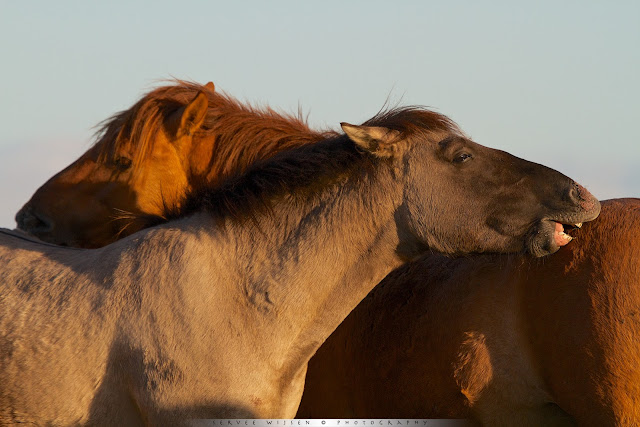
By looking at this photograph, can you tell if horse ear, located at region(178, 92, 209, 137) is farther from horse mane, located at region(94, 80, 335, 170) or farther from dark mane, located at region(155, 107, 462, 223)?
dark mane, located at region(155, 107, 462, 223)

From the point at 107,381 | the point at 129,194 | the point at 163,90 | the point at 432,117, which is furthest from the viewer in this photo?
the point at 163,90

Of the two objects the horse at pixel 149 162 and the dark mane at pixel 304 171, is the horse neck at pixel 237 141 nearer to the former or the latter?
the horse at pixel 149 162

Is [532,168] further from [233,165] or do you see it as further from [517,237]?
[233,165]

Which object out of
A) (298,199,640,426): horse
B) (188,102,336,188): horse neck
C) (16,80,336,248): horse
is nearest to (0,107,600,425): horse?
(298,199,640,426): horse

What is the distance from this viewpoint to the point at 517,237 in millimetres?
5008

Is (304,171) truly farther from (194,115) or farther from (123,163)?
(123,163)

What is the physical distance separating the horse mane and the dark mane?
832 millimetres

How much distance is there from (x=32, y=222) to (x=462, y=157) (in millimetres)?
3102

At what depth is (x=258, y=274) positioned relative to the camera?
5094mm

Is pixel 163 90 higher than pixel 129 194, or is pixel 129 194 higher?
pixel 163 90

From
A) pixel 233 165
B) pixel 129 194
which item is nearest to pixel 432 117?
pixel 233 165

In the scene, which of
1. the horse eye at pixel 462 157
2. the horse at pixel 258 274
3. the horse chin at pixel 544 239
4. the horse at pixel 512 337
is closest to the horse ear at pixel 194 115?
the horse at pixel 258 274

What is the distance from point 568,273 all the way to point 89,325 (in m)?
2.90

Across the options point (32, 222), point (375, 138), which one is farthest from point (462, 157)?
point (32, 222)
